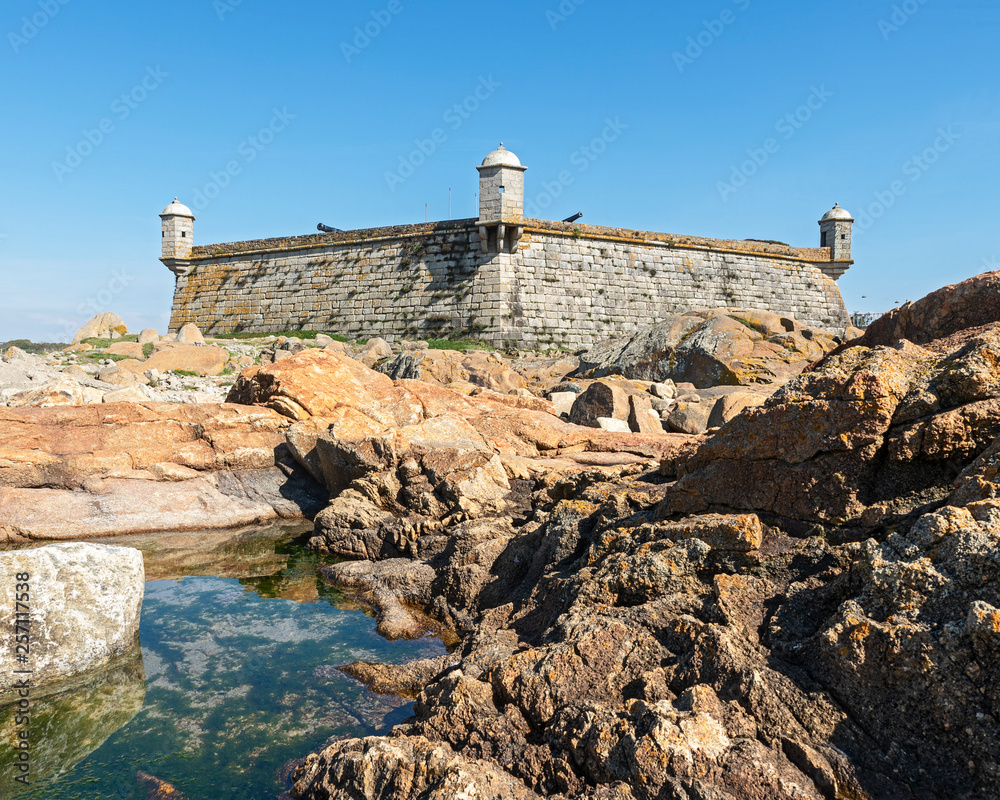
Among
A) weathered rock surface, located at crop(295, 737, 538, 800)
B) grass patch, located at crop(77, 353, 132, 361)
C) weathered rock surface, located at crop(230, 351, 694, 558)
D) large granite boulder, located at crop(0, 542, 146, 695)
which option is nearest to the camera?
weathered rock surface, located at crop(295, 737, 538, 800)

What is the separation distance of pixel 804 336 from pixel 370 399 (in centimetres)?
956

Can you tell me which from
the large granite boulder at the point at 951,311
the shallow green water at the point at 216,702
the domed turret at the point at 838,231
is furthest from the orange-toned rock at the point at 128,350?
the domed turret at the point at 838,231

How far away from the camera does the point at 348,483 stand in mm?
7504

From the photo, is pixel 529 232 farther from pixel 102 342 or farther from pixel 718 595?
pixel 718 595

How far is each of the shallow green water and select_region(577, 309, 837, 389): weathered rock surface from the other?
9.58 m

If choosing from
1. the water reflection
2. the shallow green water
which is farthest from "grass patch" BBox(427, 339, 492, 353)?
the water reflection

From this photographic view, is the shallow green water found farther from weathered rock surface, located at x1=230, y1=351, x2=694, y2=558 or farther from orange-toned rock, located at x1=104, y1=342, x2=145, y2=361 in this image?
orange-toned rock, located at x1=104, y1=342, x2=145, y2=361

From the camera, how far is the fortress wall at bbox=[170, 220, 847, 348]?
23.0 meters

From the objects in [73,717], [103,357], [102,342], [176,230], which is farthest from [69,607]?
[176,230]

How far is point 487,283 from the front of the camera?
22.7m

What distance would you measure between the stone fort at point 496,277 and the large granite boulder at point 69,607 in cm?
1807

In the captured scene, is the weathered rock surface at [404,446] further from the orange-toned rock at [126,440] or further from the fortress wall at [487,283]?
the fortress wall at [487,283]

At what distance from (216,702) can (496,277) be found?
769 inches

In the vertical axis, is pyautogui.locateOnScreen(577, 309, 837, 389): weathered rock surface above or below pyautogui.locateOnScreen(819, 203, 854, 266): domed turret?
below
